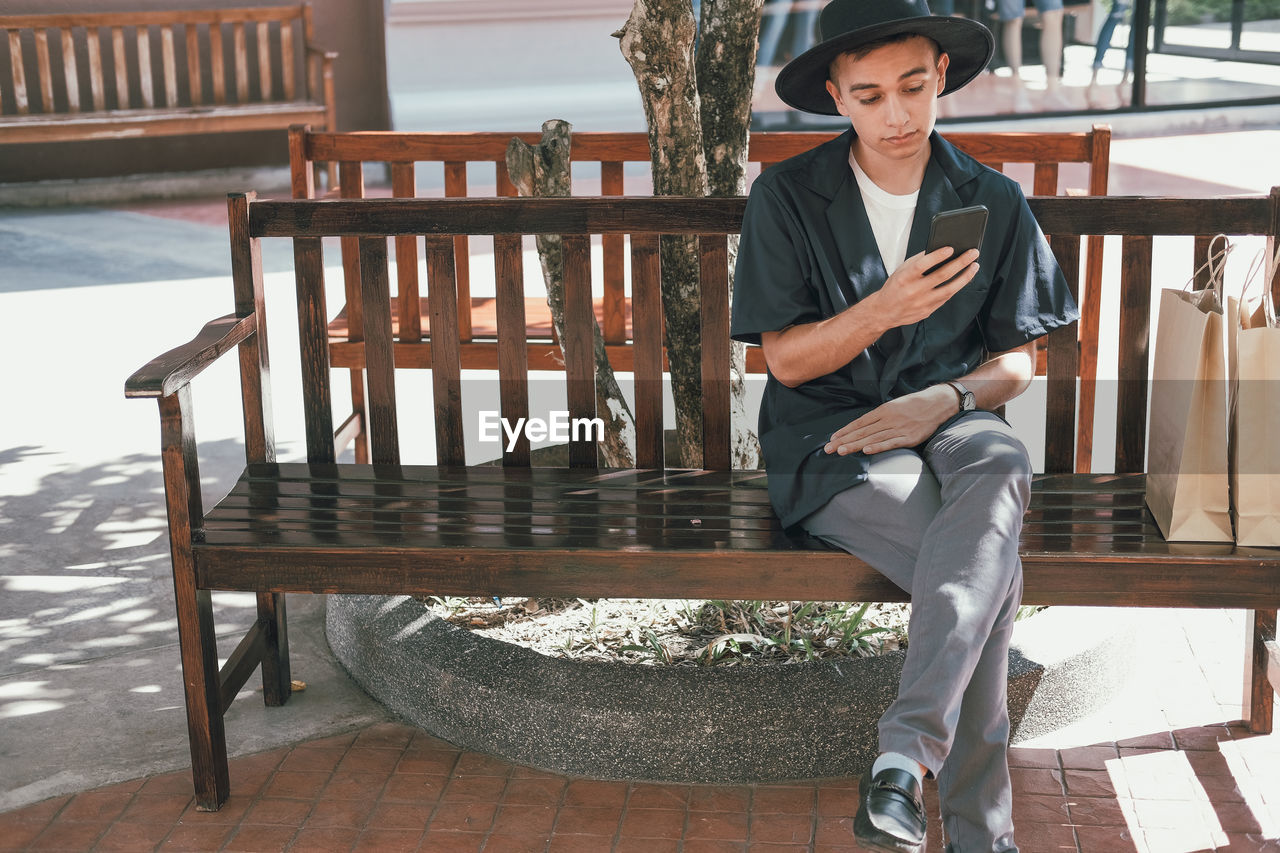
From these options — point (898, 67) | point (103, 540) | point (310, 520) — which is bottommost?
point (103, 540)

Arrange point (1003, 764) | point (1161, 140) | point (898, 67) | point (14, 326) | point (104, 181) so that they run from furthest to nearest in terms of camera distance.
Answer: point (1161, 140) < point (104, 181) < point (14, 326) < point (898, 67) < point (1003, 764)

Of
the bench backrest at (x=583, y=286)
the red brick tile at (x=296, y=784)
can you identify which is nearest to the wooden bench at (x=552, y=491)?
the bench backrest at (x=583, y=286)

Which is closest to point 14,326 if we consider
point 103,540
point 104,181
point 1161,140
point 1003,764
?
point 103,540

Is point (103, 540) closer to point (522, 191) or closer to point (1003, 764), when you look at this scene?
point (522, 191)

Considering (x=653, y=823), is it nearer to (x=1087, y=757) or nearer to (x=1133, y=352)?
(x=1087, y=757)

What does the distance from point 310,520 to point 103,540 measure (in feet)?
5.99

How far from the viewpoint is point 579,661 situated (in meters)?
3.21

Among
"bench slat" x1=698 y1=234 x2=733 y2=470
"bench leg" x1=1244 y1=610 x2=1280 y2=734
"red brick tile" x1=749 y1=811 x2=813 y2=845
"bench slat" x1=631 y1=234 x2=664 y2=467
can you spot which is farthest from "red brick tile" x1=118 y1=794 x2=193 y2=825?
"bench leg" x1=1244 y1=610 x2=1280 y2=734

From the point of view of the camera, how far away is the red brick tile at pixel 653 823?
300 centimetres

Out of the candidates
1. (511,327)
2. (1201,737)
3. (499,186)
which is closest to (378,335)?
(511,327)

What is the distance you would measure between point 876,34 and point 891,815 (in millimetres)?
1503

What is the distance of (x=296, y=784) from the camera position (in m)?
3.20

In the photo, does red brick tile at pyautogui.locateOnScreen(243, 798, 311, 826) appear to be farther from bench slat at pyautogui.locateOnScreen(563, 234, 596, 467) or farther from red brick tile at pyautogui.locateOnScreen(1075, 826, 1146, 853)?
red brick tile at pyautogui.locateOnScreen(1075, 826, 1146, 853)

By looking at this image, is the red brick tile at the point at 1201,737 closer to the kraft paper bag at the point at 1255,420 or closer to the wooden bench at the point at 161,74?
the kraft paper bag at the point at 1255,420
